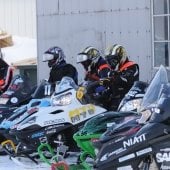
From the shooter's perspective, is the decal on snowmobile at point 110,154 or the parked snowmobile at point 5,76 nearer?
the decal on snowmobile at point 110,154

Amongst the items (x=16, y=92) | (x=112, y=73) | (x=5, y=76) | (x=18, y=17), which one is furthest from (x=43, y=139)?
(x=18, y=17)

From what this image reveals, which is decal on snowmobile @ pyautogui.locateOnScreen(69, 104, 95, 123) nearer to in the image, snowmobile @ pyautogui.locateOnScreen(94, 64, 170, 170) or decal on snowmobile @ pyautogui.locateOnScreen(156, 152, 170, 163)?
snowmobile @ pyautogui.locateOnScreen(94, 64, 170, 170)

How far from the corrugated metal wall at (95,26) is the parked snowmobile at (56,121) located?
135 inches

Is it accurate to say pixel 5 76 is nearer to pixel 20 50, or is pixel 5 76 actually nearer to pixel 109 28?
pixel 109 28

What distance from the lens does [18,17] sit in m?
29.0

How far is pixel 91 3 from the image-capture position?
35.9ft

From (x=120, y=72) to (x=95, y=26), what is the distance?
3174mm

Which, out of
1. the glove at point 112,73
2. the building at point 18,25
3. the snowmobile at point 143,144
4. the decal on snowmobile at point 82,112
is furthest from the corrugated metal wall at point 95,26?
the building at point 18,25

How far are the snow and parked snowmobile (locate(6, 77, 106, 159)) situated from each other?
17.7m

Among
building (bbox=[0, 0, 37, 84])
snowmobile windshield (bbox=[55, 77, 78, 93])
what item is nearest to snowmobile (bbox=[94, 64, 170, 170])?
snowmobile windshield (bbox=[55, 77, 78, 93])

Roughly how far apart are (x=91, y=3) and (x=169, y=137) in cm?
670

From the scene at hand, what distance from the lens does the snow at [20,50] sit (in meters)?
25.2

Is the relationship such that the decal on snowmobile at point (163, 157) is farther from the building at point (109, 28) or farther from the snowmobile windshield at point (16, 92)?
the building at point (109, 28)

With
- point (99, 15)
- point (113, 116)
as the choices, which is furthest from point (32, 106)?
point (99, 15)
